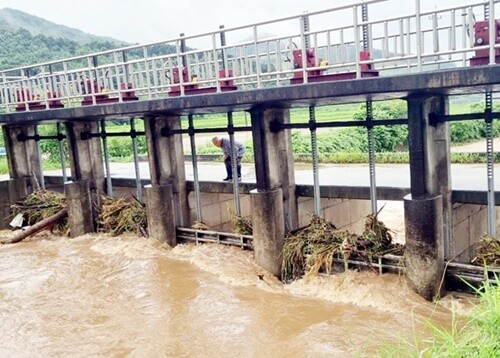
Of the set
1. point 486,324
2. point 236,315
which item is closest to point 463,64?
point 486,324

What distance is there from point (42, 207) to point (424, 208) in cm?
951

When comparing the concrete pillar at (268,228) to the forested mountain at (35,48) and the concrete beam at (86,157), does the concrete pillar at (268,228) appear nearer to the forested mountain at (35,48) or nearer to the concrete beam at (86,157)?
the concrete beam at (86,157)

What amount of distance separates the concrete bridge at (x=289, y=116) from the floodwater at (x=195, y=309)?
2.10 ft

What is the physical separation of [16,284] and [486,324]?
7.78 meters

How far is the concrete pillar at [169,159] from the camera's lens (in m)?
10.5

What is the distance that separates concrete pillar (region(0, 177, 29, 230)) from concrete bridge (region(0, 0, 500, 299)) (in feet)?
5.15

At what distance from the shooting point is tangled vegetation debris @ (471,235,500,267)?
23.2 ft

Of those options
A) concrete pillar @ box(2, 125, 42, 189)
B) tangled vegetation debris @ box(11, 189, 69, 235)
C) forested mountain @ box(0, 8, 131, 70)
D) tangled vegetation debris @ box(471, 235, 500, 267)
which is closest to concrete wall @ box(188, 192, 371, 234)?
tangled vegetation debris @ box(471, 235, 500, 267)

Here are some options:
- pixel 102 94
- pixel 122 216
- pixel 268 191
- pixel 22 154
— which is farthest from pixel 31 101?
pixel 268 191

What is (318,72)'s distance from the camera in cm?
753

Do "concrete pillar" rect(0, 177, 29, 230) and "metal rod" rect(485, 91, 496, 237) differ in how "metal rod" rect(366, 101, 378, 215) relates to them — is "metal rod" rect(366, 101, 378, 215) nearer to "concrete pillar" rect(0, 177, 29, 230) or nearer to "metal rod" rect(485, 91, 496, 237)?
"metal rod" rect(485, 91, 496, 237)

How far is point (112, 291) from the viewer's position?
335 inches

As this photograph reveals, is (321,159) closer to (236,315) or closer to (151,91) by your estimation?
(151,91)

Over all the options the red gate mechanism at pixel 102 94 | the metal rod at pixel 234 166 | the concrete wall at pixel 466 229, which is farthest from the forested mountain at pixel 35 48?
the concrete wall at pixel 466 229
